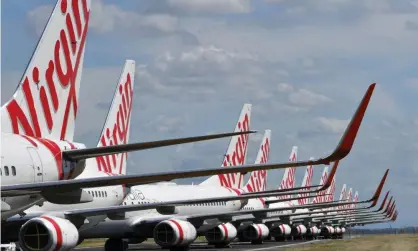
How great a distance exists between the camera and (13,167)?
19.8 metres

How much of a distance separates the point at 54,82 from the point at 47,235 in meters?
4.00

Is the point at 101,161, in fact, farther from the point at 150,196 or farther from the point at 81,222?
the point at 81,222

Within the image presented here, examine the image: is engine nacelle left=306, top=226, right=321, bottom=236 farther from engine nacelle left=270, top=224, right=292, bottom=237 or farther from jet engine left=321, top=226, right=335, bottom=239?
engine nacelle left=270, top=224, right=292, bottom=237

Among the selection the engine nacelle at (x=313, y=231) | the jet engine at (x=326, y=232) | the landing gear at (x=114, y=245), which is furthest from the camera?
the jet engine at (x=326, y=232)

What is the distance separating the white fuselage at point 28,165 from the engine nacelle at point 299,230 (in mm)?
62083

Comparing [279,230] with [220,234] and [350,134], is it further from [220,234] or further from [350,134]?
[350,134]

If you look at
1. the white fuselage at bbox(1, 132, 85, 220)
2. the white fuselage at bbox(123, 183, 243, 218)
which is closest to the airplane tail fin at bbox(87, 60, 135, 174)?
the white fuselage at bbox(123, 183, 243, 218)

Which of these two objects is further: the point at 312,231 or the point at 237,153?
the point at 312,231

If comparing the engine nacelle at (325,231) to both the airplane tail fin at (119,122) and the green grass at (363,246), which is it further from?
the airplane tail fin at (119,122)

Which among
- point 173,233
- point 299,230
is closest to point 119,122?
point 173,233

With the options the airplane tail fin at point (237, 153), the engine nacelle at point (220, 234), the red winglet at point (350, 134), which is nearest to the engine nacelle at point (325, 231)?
the airplane tail fin at point (237, 153)

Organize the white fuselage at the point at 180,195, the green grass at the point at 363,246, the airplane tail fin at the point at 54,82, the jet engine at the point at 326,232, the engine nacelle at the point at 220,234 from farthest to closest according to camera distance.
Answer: the jet engine at the point at 326,232 < the engine nacelle at the point at 220,234 < the white fuselage at the point at 180,195 < the green grass at the point at 363,246 < the airplane tail fin at the point at 54,82

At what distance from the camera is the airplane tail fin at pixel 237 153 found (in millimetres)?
61903

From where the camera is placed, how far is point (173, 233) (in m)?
39.1
